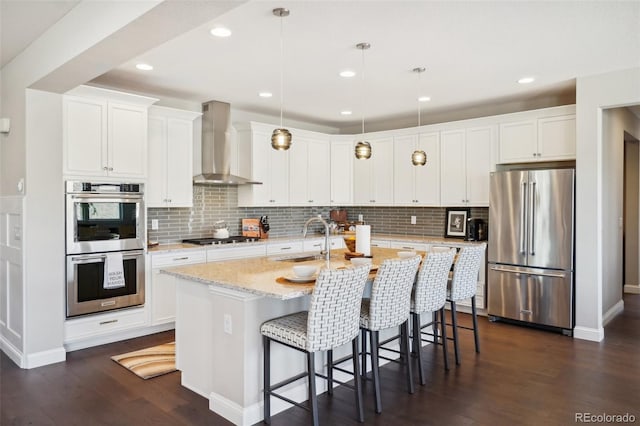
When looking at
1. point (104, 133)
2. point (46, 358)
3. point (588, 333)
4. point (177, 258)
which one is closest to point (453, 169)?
point (588, 333)

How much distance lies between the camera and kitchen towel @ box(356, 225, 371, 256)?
3975mm

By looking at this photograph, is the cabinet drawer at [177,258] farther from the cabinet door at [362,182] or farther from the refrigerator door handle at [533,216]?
the refrigerator door handle at [533,216]

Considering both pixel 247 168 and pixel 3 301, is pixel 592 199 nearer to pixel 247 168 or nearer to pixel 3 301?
pixel 247 168

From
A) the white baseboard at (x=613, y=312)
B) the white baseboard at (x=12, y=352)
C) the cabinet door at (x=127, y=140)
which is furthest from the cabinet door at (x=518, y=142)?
the white baseboard at (x=12, y=352)

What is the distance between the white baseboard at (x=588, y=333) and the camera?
443 cm

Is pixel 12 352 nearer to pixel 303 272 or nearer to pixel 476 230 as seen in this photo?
pixel 303 272

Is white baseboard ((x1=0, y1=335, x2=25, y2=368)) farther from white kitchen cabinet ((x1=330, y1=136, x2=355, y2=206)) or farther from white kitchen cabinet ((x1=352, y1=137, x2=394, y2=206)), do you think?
white kitchen cabinet ((x1=352, y1=137, x2=394, y2=206))

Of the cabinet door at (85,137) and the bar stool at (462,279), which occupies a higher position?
→ the cabinet door at (85,137)

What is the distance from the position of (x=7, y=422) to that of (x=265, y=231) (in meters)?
3.76

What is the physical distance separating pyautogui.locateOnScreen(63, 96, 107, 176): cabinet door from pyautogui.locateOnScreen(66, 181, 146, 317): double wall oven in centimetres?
16

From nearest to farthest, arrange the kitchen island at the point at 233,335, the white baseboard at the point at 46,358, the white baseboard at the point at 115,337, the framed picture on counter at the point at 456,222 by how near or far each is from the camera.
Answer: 1. the kitchen island at the point at 233,335
2. the white baseboard at the point at 46,358
3. the white baseboard at the point at 115,337
4. the framed picture on counter at the point at 456,222

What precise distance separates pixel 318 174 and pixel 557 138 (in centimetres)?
320

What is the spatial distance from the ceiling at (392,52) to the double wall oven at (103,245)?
4.03ft

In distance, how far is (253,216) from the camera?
6.33 m
